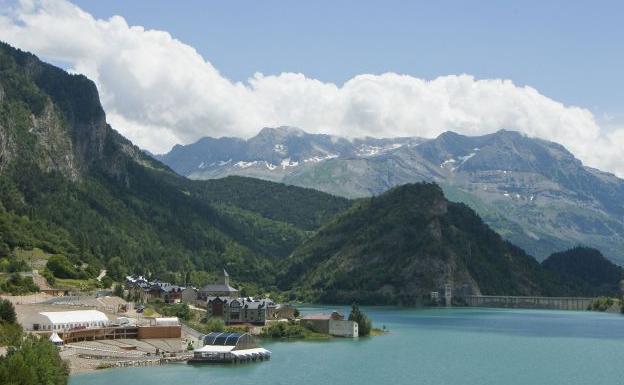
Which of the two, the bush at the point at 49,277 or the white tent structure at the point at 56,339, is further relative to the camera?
the bush at the point at 49,277

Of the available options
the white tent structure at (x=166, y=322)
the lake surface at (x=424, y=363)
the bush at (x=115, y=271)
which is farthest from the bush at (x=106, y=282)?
the lake surface at (x=424, y=363)

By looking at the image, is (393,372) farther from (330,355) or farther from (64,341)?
(64,341)

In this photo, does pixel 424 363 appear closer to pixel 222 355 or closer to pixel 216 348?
pixel 222 355

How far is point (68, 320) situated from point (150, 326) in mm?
10040

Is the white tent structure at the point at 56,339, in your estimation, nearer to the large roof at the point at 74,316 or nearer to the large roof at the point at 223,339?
the large roof at the point at 74,316

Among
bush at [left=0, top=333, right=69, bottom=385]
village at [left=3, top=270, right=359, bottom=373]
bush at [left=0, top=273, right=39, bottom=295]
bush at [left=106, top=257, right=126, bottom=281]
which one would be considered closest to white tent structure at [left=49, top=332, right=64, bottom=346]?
village at [left=3, top=270, right=359, bottom=373]

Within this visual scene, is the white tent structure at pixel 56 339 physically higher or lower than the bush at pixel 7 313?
lower

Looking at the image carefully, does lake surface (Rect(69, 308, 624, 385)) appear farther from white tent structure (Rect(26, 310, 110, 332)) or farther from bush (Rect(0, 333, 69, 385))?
white tent structure (Rect(26, 310, 110, 332))

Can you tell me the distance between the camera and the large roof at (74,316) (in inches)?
4567

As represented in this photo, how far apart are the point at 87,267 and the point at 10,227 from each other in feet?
56.7

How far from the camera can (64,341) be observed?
362ft

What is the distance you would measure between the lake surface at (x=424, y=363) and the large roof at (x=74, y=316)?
20379 mm

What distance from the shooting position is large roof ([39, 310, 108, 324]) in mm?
116000

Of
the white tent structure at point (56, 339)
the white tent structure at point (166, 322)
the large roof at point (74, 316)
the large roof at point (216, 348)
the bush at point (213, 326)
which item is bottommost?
the large roof at point (216, 348)
